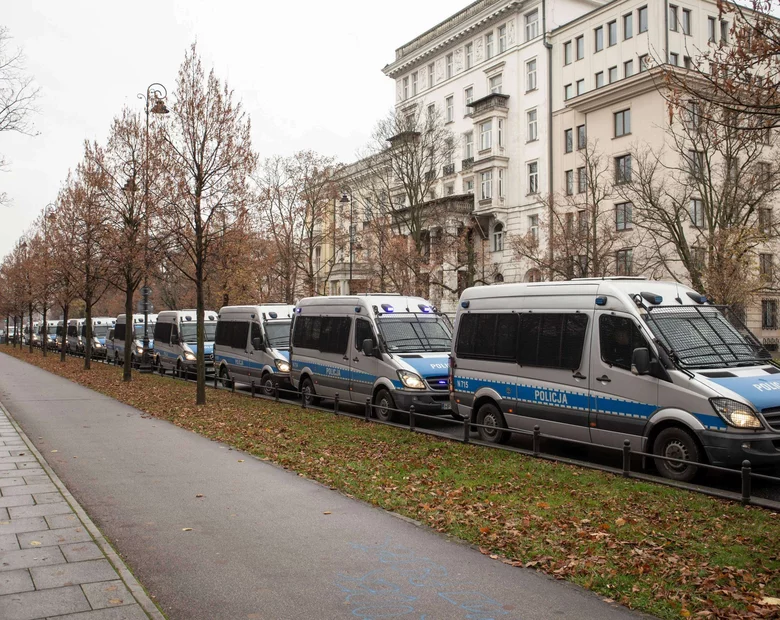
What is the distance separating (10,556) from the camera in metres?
6.25

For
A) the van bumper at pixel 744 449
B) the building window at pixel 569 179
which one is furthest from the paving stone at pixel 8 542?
the building window at pixel 569 179

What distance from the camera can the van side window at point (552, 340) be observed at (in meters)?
11.2

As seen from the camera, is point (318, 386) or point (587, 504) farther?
point (318, 386)

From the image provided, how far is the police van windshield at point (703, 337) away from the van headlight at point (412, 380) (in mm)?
5687

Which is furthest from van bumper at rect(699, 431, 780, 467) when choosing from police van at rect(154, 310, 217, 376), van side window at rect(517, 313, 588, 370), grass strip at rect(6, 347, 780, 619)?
police van at rect(154, 310, 217, 376)

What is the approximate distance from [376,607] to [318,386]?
13338mm

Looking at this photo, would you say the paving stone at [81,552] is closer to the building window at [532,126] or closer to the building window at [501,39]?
the building window at [532,126]

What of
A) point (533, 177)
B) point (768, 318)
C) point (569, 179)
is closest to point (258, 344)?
point (768, 318)

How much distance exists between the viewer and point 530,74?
2005 inches

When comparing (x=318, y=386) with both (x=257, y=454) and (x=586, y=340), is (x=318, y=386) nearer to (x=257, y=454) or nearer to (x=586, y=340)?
(x=257, y=454)

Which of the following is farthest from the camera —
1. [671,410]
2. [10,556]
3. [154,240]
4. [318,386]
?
[154,240]

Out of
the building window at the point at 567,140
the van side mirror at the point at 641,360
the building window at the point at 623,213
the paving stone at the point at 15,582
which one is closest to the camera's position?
the paving stone at the point at 15,582

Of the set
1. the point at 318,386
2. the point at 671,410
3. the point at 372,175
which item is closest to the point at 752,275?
the point at 318,386

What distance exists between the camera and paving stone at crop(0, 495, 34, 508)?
26.5 ft
